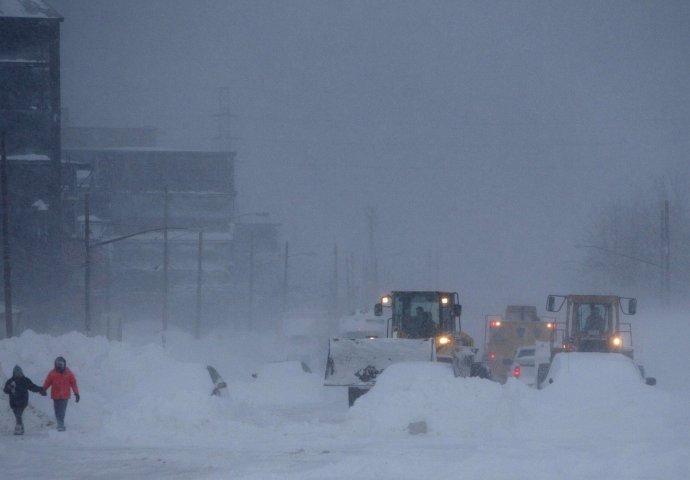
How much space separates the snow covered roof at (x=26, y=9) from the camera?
55156 millimetres

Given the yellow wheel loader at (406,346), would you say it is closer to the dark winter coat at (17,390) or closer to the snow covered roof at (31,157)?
the dark winter coat at (17,390)

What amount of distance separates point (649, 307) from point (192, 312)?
3509cm

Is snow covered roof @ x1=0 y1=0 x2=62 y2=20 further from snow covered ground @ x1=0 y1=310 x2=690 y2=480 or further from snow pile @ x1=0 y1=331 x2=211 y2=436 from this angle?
snow covered ground @ x1=0 y1=310 x2=690 y2=480

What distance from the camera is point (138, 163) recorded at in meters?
87.9

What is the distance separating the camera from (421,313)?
1216 inches

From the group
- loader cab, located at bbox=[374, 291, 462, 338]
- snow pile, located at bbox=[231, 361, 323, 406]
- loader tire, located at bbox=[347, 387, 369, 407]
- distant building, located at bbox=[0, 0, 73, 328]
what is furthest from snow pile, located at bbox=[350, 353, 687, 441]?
distant building, located at bbox=[0, 0, 73, 328]

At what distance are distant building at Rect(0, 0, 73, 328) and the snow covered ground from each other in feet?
91.9

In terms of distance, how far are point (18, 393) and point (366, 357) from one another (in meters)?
8.33

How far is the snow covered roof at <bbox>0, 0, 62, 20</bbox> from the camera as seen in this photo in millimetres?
55156

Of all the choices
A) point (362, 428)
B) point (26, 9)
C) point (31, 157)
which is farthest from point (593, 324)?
point (26, 9)

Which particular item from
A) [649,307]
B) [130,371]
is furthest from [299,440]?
[649,307]

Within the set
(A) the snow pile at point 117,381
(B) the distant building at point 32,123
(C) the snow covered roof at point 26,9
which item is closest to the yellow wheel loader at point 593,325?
(A) the snow pile at point 117,381

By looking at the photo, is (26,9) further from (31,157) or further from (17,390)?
(17,390)

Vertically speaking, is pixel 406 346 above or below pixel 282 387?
above
